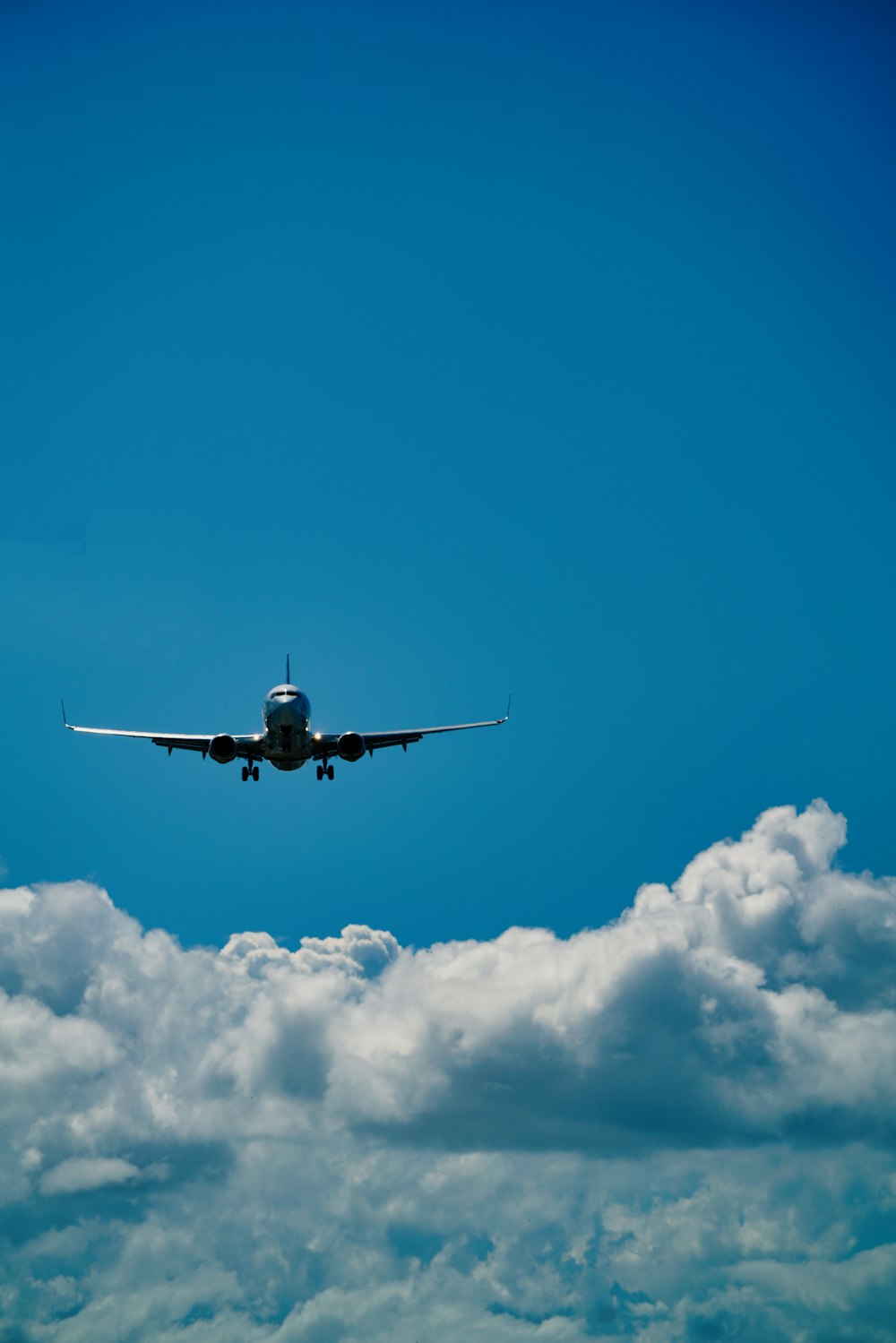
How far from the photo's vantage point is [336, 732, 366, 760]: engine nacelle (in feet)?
344

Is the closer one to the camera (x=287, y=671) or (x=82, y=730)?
(x=82, y=730)

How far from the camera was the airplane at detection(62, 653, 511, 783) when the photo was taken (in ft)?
328

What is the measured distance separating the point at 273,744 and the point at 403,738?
1150 cm

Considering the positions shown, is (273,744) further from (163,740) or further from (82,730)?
(82,730)

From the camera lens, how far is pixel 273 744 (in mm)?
101625

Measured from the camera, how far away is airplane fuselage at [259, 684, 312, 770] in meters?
99.6

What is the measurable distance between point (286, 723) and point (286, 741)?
219 centimetres

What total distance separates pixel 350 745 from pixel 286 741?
5.58 m

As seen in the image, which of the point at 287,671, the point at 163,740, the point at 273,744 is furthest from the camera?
the point at 287,671

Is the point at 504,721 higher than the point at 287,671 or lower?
lower

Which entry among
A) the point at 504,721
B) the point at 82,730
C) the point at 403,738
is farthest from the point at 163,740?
the point at 504,721

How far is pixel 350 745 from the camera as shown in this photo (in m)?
105

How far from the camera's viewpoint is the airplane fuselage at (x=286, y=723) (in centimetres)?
9956

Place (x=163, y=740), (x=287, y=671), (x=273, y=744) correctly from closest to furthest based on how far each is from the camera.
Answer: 1. (x=273, y=744)
2. (x=163, y=740)
3. (x=287, y=671)
